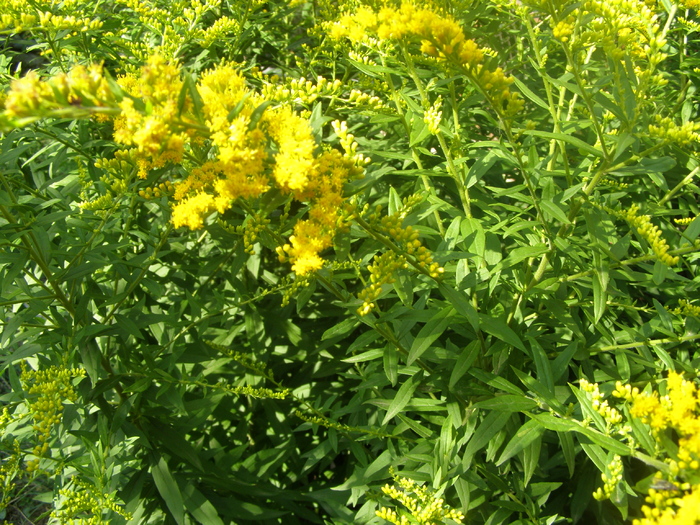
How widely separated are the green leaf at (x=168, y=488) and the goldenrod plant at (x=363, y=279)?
0.05ft

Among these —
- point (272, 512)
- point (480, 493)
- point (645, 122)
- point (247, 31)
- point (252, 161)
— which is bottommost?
point (272, 512)

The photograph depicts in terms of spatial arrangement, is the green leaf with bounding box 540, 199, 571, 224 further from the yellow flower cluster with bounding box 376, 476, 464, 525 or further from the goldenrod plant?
the yellow flower cluster with bounding box 376, 476, 464, 525

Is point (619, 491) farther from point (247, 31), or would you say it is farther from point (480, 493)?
point (247, 31)

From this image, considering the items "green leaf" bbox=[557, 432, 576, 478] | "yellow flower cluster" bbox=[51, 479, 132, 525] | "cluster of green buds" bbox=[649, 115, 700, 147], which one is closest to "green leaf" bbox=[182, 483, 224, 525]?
"yellow flower cluster" bbox=[51, 479, 132, 525]

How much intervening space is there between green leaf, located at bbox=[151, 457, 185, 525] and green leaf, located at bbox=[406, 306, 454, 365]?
146 centimetres

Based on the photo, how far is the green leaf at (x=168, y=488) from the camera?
2770mm

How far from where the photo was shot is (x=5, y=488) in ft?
8.36

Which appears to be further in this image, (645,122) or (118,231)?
(118,231)

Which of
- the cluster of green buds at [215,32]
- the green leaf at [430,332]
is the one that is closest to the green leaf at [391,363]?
the green leaf at [430,332]

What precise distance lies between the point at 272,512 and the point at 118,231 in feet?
6.16

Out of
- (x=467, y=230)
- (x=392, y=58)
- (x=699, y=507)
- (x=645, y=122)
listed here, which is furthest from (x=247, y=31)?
(x=699, y=507)

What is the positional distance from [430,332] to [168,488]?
64.8 inches

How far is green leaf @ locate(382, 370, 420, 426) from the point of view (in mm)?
2496

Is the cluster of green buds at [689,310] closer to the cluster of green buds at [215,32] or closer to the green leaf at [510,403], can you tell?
the green leaf at [510,403]
